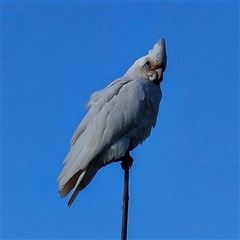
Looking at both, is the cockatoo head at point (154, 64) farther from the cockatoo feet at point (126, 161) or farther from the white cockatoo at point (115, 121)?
the cockatoo feet at point (126, 161)

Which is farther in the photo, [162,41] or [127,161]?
[162,41]

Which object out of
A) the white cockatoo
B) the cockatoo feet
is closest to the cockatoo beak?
the white cockatoo

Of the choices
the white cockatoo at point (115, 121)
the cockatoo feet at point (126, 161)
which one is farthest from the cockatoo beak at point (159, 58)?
→ the cockatoo feet at point (126, 161)

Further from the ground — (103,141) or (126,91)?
(126,91)

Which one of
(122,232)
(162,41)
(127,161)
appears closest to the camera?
(122,232)

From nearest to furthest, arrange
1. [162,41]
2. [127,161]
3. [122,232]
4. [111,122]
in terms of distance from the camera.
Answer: [122,232]
[127,161]
[111,122]
[162,41]

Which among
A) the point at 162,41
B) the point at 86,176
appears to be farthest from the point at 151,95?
the point at 86,176

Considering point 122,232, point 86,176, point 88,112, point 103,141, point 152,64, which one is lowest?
point 122,232

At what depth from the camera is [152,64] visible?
22.4ft

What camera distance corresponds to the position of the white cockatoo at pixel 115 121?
6195mm

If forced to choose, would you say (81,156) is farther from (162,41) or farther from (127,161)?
(162,41)

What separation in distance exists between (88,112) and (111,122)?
16.6 inches

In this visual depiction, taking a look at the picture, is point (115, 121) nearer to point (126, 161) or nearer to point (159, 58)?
point (126, 161)

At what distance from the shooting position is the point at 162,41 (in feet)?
22.7
